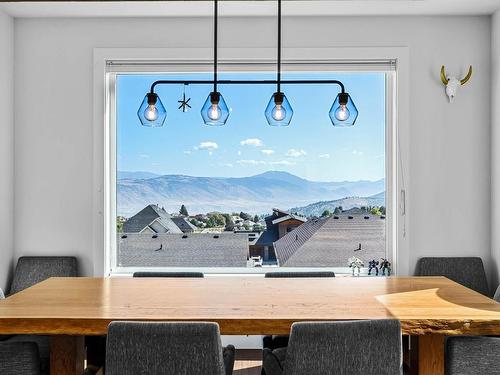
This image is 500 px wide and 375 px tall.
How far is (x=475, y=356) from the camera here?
2160mm

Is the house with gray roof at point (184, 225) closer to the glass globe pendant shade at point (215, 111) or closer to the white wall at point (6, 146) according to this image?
the white wall at point (6, 146)

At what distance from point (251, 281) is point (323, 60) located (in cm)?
177

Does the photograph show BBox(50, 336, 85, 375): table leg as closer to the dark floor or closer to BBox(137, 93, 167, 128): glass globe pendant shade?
BBox(137, 93, 167, 128): glass globe pendant shade

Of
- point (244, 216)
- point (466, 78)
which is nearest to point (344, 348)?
point (244, 216)

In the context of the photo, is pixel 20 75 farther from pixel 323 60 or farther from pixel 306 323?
pixel 306 323

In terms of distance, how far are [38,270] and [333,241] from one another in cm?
214

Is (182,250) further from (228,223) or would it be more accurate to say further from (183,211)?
(228,223)

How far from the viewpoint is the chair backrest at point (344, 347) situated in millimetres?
1775

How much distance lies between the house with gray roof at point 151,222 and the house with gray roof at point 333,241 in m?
0.83

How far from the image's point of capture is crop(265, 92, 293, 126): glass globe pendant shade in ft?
8.66

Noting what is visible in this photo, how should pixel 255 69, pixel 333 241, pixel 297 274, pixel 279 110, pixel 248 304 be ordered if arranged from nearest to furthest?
pixel 248 304, pixel 279 110, pixel 297 274, pixel 255 69, pixel 333 241

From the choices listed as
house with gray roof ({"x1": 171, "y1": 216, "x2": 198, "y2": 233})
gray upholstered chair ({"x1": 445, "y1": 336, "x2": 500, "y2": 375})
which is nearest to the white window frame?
house with gray roof ({"x1": 171, "y1": 216, "x2": 198, "y2": 233})

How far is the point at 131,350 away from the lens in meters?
1.77

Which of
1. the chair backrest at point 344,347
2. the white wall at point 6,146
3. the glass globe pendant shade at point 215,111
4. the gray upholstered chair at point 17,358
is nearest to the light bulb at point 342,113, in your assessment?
the glass globe pendant shade at point 215,111
